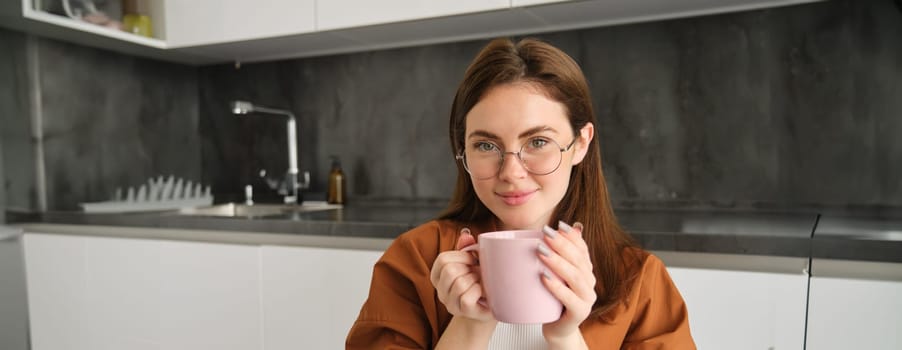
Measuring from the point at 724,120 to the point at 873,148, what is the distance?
347 mm

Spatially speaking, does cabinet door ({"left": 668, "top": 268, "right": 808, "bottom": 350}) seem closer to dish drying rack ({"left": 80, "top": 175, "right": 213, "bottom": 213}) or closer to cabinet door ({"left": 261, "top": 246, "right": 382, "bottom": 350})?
cabinet door ({"left": 261, "top": 246, "right": 382, "bottom": 350})

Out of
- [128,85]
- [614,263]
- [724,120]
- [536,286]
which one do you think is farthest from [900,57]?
[128,85]

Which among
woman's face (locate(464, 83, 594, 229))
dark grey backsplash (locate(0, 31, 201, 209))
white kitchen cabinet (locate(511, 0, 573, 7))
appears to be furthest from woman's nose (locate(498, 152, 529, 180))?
dark grey backsplash (locate(0, 31, 201, 209))

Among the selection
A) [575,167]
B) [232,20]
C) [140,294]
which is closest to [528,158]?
[575,167]

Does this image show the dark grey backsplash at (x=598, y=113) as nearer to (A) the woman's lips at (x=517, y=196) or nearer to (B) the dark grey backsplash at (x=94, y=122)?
(B) the dark grey backsplash at (x=94, y=122)

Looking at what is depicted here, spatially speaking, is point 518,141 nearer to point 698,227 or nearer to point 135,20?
point 698,227

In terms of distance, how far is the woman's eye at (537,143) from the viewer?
0.69m

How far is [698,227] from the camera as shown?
3.91ft

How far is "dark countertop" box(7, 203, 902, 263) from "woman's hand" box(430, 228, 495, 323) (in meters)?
0.66

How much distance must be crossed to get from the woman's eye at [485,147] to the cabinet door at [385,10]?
895 millimetres

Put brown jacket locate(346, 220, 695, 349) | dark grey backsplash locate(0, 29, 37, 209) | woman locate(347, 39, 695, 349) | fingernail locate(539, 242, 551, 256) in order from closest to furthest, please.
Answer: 1. fingernail locate(539, 242, 551, 256)
2. woman locate(347, 39, 695, 349)
3. brown jacket locate(346, 220, 695, 349)
4. dark grey backsplash locate(0, 29, 37, 209)

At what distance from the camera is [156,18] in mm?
2006

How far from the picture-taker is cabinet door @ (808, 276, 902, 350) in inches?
38.2

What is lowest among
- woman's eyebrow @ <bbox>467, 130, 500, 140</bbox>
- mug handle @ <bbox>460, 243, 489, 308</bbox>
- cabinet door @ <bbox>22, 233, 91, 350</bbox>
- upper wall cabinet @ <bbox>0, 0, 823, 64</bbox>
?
cabinet door @ <bbox>22, 233, 91, 350</bbox>
